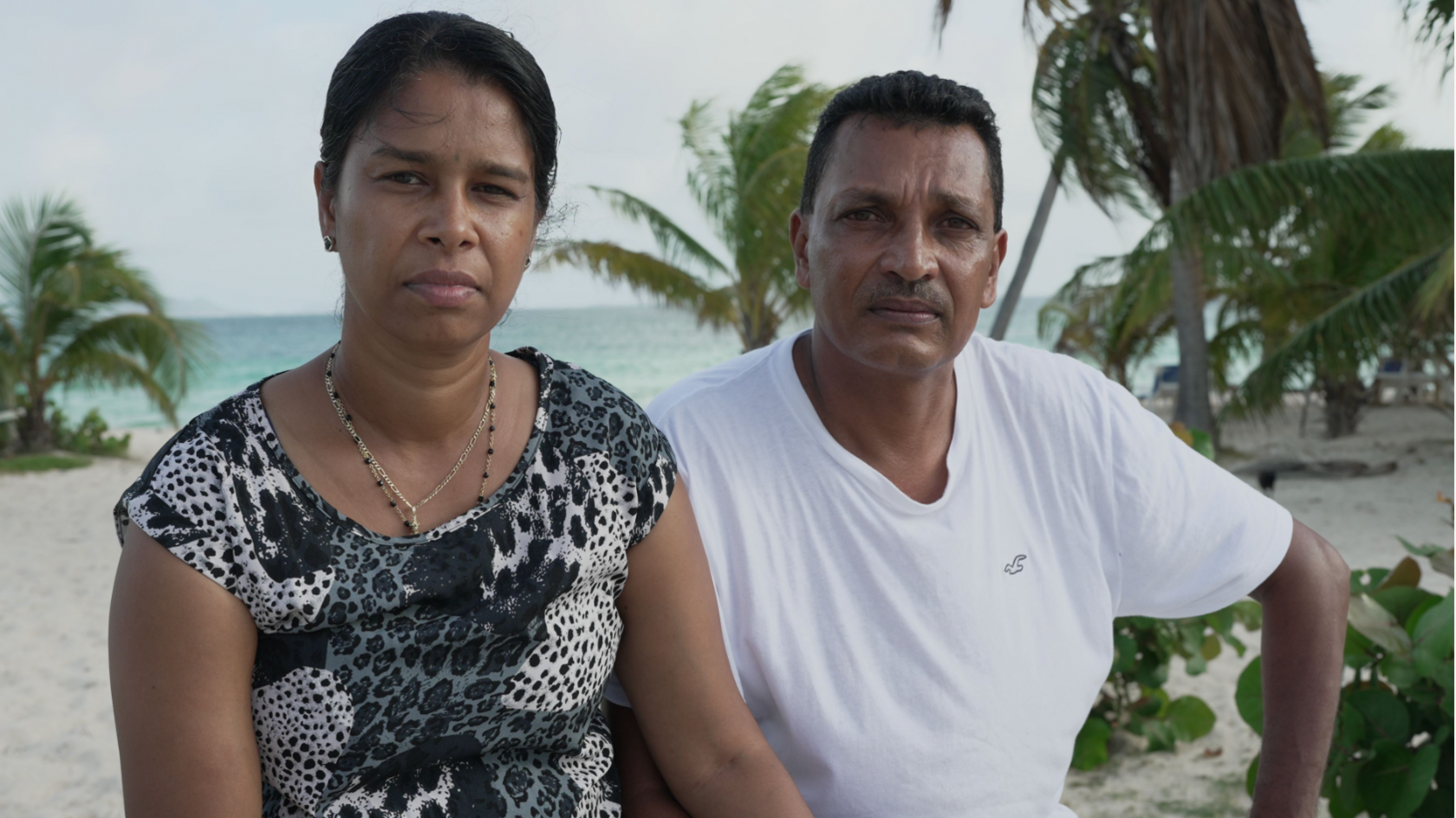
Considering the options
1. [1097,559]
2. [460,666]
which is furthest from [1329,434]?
[460,666]

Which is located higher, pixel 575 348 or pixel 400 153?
Answer: pixel 400 153

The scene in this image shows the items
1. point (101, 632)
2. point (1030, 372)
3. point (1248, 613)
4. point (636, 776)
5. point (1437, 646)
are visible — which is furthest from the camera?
point (101, 632)

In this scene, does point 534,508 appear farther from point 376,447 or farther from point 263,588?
point 263,588

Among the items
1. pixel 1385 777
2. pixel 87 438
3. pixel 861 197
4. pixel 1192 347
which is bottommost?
pixel 87 438

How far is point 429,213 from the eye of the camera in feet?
4.80

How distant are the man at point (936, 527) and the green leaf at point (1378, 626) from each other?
24.2 inches

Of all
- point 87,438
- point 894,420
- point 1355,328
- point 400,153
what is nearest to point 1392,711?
point 894,420

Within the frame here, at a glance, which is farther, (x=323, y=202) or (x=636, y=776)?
(x=636, y=776)

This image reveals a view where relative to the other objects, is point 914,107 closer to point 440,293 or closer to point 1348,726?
point 440,293

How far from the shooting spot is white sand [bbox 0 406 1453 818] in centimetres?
387

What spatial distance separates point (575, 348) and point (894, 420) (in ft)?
144

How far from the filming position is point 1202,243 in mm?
9398

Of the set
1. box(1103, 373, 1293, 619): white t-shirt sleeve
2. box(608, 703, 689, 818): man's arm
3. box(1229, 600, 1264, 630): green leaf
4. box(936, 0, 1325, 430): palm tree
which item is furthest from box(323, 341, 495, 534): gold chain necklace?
box(936, 0, 1325, 430): palm tree

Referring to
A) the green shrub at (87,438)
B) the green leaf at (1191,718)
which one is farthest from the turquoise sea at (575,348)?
the green leaf at (1191,718)
